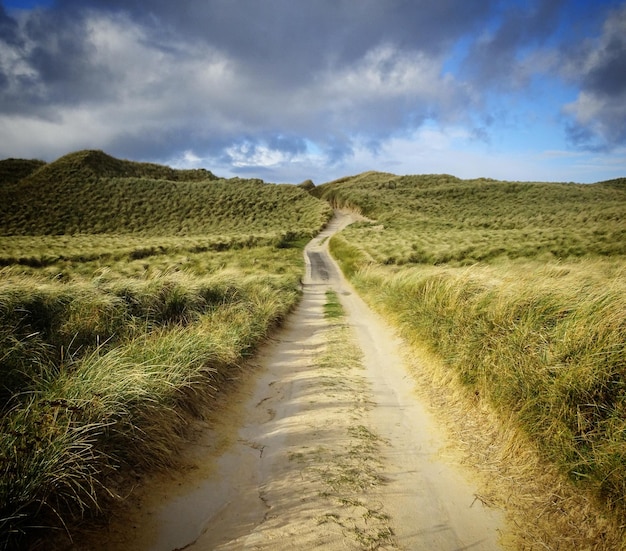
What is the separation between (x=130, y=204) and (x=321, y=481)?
204 feet

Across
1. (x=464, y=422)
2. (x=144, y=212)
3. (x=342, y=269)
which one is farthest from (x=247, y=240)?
(x=464, y=422)

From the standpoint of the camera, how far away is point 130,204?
5550 centimetres

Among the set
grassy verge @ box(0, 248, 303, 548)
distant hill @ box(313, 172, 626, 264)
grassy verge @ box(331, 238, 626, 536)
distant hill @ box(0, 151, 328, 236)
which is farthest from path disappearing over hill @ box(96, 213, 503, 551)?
distant hill @ box(0, 151, 328, 236)

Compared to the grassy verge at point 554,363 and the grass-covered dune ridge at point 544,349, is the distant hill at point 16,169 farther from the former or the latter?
the grassy verge at point 554,363

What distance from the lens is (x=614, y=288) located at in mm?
4457

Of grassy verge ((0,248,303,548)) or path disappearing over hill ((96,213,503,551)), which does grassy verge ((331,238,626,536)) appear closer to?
path disappearing over hill ((96,213,503,551))

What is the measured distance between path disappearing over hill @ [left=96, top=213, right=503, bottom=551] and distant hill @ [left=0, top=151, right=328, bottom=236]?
3736 centimetres

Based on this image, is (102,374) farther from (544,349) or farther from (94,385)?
(544,349)

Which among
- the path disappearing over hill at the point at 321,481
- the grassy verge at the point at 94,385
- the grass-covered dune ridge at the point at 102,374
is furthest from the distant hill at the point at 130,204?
the path disappearing over hill at the point at 321,481

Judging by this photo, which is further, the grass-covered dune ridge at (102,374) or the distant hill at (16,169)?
the distant hill at (16,169)

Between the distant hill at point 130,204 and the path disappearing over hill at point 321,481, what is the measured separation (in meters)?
37.4

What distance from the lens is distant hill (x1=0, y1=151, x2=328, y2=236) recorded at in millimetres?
47719

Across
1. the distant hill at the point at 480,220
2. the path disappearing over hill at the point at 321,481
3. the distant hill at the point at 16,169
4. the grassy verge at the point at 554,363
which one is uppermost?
the distant hill at the point at 16,169

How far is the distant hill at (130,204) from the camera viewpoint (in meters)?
47.7
